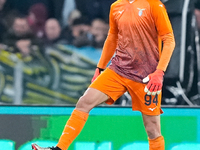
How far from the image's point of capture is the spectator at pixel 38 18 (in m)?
4.77

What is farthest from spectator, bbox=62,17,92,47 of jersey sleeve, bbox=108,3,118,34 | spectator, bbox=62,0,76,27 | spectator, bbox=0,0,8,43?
jersey sleeve, bbox=108,3,118,34

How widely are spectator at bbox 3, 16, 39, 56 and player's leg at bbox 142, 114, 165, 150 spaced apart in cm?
177

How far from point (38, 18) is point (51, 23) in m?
0.16

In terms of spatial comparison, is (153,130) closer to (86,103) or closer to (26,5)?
(86,103)

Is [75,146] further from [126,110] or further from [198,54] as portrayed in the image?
[198,54]

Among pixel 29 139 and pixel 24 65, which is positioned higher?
pixel 24 65

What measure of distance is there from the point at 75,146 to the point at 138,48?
1641 millimetres

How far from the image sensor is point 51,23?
15.8ft

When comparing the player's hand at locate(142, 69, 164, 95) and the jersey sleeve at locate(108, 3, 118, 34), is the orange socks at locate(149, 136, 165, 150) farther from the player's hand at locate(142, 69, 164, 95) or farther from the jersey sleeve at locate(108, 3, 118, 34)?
the jersey sleeve at locate(108, 3, 118, 34)

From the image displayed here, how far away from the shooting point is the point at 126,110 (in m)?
4.80

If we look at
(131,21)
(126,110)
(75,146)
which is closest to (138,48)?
(131,21)

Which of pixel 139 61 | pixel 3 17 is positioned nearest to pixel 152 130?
pixel 139 61

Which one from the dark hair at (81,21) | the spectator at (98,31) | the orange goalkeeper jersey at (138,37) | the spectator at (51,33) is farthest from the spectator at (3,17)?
the orange goalkeeper jersey at (138,37)

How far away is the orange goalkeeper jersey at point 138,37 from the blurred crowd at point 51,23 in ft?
3.57
